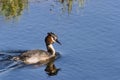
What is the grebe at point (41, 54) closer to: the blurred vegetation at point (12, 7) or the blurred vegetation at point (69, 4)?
the blurred vegetation at point (12, 7)

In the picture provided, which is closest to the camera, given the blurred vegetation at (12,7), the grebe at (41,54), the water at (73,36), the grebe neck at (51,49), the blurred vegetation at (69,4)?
the water at (73,36)

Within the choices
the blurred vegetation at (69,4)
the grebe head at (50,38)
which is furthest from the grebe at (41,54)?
the blurred vegetation at (69,4)

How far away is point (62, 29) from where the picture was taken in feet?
A: 75.9

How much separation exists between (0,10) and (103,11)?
374 centimetres

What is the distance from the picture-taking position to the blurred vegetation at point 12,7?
79.3 feet

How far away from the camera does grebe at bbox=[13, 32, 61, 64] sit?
2131cm

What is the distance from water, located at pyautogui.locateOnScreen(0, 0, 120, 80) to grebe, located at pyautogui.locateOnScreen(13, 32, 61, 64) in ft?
1.07

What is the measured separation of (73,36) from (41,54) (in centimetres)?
154

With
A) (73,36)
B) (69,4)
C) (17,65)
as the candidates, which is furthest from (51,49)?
(69,4)

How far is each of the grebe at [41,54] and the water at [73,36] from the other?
0.33 m

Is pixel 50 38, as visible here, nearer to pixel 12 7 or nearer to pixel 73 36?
pixel 73 36

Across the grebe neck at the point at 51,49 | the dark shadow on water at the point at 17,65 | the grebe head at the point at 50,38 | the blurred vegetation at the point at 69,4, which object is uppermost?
the blurred vegetation at the point at 69,4

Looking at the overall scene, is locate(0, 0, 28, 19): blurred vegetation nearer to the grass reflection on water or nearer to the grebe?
the grass reflection on water

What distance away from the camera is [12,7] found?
24.7 metres
